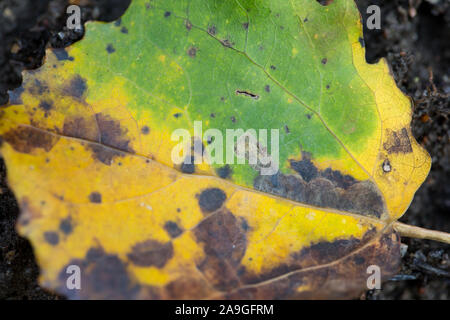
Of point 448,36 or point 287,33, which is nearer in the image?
point 287,33

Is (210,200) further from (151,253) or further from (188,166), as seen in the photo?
(151,253)

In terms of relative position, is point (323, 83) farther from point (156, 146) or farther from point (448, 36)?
point (448, 36)

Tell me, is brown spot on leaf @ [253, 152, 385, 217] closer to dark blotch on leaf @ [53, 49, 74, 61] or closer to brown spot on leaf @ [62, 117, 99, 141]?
brown spot on leaf @ [62, 117, 99, 141]

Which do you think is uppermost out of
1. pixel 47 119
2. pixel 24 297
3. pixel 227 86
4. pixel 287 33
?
pixel 287 33

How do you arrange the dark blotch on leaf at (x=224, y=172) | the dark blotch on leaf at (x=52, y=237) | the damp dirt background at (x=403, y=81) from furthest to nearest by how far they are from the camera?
the damp dirt background at (x=403, y=81)
the dark blotch on leaf at (x=224, y=172)
the dark blotch on leaf at (x=52, y=237)

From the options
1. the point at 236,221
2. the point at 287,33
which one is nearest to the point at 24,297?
the point at 236,221

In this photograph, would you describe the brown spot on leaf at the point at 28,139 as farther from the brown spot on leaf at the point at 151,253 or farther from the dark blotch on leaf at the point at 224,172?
the dark blotch on leaf at the point at 224,172

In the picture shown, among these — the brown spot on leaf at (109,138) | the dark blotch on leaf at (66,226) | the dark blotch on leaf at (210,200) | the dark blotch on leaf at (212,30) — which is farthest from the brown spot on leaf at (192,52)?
the dark blotch on leaf at (66,226)

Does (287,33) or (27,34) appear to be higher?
(27,34)
